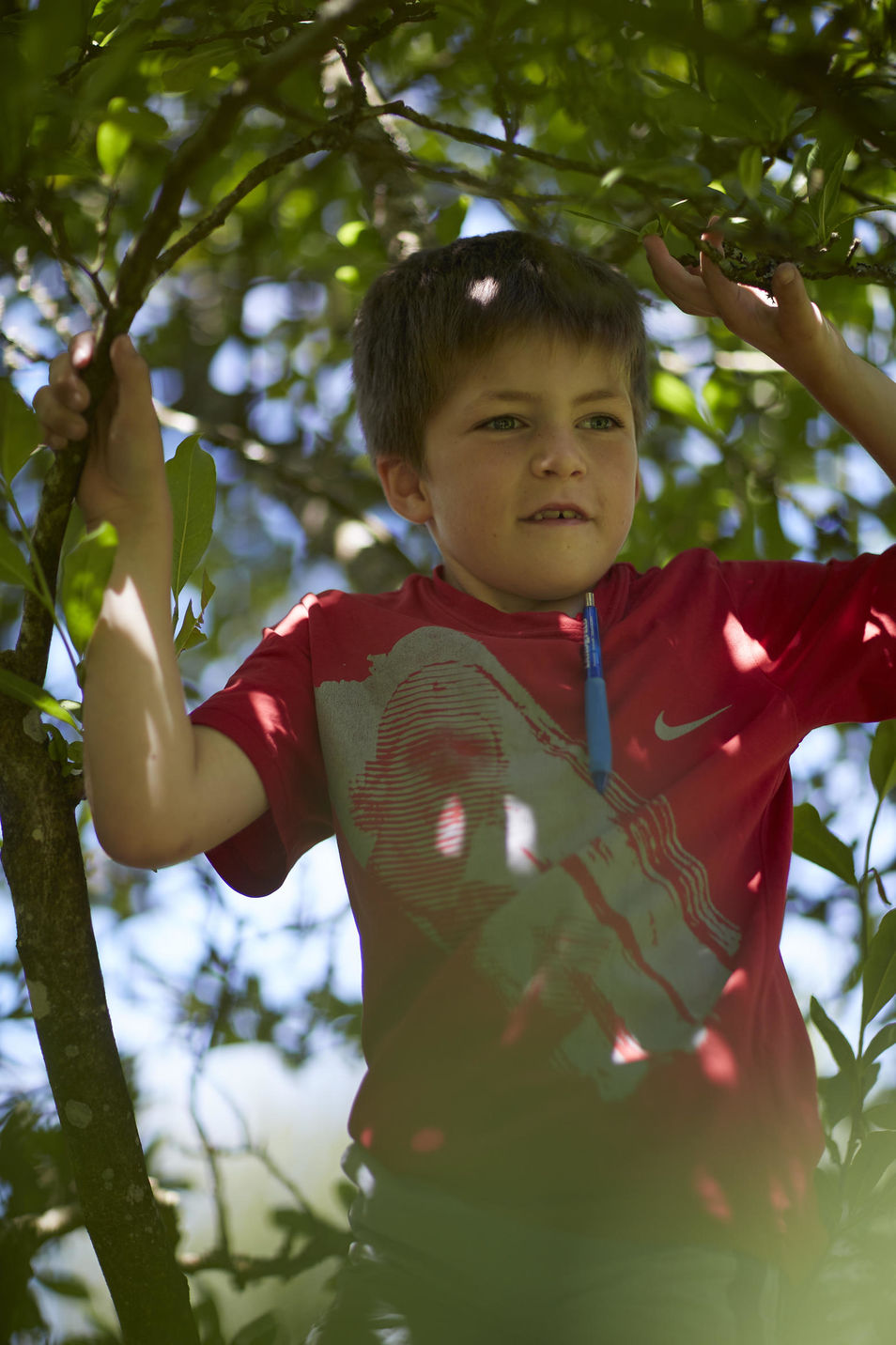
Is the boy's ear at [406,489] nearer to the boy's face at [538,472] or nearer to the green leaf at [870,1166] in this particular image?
the boy's face at [538,472]

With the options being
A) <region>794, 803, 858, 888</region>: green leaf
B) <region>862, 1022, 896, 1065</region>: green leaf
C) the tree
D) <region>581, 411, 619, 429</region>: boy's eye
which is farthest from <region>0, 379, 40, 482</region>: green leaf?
<region>862, 1022, 896, 1065</region>: green leaf

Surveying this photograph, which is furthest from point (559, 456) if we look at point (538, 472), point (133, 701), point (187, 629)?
point (133, 701)

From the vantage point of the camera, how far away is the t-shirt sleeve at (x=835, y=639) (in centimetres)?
137

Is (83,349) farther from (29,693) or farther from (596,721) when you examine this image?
(596,721)

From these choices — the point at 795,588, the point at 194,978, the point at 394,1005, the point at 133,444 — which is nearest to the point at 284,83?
the point at 133,444

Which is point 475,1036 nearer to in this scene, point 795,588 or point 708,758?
point 708,758

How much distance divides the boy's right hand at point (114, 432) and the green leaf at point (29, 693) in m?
0.14

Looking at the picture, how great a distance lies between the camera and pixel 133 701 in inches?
41.2

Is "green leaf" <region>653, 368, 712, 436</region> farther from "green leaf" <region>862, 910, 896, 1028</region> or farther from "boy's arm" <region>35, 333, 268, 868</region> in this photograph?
"boy's arm" <region>35, 333, 268, 868</region>

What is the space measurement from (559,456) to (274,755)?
46 centimetres

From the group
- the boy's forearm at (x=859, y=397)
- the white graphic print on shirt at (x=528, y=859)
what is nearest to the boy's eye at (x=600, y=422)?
the boy's forearm at (x=859, y=397)

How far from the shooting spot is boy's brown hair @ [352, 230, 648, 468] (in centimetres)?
147

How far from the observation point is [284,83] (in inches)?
46.8

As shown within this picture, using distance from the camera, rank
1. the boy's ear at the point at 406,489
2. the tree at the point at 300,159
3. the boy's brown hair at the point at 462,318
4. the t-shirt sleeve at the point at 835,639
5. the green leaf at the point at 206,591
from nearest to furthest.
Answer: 1. the tree at the point at 300,159
2. the green leaf at the point at 206,591
3. the t-shirt sleeve at the point at 835,639
4. the boy's brown hair at the point at 462,318
5. the boy's ear at the point at 406,489
